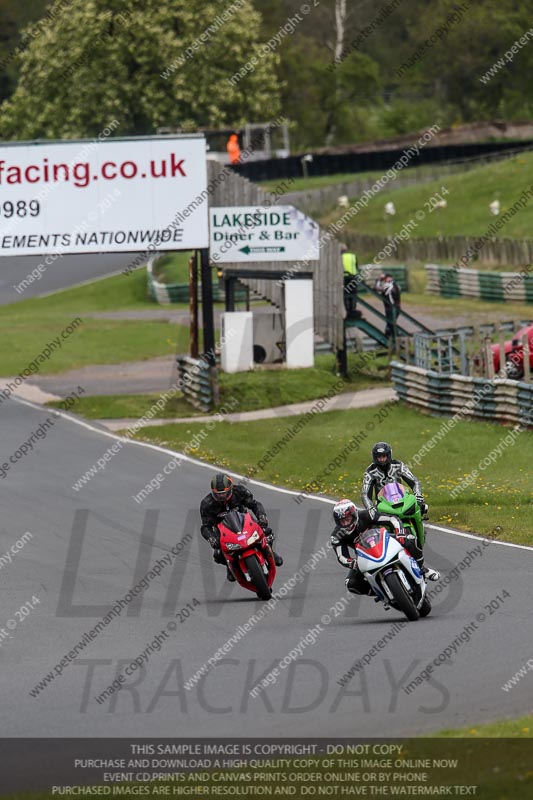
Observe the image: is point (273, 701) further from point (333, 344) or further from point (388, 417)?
point (333, 344)

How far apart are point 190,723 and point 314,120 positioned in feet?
297

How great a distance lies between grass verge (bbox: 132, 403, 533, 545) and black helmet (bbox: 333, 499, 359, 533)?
4860mm

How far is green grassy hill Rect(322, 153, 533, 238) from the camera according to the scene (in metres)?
65.1

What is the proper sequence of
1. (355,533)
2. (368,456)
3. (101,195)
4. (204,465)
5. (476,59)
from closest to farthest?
1. (355,533)
2. (204,465)
3. (368,456)
4. (101,195)
5. (476,59)

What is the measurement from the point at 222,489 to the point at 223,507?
285mm

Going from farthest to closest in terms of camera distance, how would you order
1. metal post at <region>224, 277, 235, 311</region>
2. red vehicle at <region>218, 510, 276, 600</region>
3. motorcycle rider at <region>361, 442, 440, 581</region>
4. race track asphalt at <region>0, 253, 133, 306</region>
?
1. race track asphalt at <region>0, 253, 133, 306</region>
2. metal post at <region>224, 277, 235, 311</region>
3. motorcycle rider at <region>361, 442, 440, 581</region>
4. red vehicle at <region>218, 510, 276, 600</region>

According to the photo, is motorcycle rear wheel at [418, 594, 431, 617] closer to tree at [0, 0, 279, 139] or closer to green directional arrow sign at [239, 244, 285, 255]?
green directional arrow sign at [239, 244, 285, 255]

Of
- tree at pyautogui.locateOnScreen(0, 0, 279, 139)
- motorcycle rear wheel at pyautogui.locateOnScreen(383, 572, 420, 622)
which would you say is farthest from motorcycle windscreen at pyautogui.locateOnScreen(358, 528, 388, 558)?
tree at pyautogui.locateOnScreen(0, 0, 279, 139)

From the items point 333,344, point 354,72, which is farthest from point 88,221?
point 354,72

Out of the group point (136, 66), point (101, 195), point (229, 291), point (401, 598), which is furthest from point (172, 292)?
point (401, 598)

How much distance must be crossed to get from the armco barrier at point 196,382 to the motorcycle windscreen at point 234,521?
17447 mm

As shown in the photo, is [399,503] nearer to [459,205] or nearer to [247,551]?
[247,551]

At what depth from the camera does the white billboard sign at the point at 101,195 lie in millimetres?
31672

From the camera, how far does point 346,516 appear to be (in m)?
13.8
